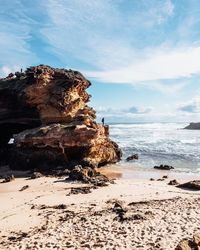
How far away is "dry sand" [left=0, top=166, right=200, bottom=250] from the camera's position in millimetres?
10250

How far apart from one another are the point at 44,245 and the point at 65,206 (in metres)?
3.91

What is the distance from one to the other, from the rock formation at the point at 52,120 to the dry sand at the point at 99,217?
566 cm

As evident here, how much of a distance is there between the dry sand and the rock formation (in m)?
5.66

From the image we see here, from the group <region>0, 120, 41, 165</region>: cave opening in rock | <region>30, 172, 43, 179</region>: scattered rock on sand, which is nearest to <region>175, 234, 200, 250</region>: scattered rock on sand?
<region>30, 172, 43, 179</region>: scattered rock on sand

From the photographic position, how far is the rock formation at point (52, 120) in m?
23.6

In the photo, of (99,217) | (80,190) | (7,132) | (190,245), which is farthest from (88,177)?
(7,132)

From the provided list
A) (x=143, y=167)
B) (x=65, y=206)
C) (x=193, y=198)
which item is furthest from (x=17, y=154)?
(x=193, y=198)

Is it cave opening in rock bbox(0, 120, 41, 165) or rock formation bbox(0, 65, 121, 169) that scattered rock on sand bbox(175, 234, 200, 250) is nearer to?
rock formation bbox(0, 65, 121, 169)

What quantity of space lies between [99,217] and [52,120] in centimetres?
1361

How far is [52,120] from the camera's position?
82.3 feet

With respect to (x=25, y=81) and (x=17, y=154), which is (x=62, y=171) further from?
(x=25, y=81)

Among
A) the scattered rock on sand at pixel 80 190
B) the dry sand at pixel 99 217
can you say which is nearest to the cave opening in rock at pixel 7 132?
the dry sand at pixel 99 217

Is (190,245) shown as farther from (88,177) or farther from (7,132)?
(7,132)

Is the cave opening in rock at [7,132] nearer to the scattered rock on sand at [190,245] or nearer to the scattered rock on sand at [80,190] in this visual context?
the scattered rock on sand at [80,190]
